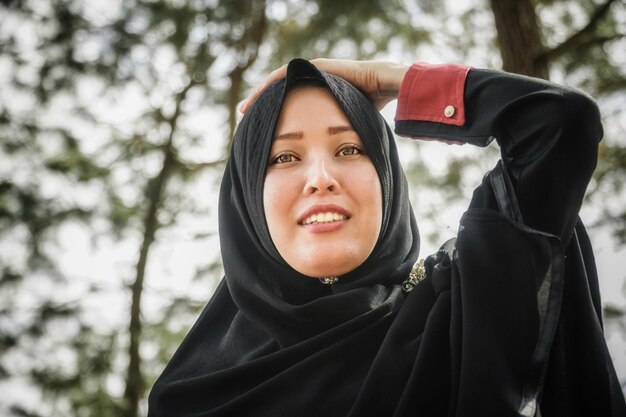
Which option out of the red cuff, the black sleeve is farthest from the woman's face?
the black sleeve

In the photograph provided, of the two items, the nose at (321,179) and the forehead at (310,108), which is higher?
the forehead at (310,108)

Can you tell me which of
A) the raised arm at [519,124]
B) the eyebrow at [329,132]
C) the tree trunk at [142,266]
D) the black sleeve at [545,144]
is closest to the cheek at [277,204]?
the eyebrow at [329,132]

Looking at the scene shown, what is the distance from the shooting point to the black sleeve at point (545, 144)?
1.44 m

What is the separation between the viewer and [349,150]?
1743 millimetres

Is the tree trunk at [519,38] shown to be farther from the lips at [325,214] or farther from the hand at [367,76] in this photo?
the lips at [325,214]

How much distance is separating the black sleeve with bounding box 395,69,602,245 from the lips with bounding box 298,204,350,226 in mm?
348

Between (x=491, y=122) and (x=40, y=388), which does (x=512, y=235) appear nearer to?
(x=491, y=122)

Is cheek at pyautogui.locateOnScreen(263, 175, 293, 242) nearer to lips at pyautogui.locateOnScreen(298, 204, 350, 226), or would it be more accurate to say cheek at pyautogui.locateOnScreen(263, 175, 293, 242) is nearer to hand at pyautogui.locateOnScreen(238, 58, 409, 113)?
A: lips at pyautogui.locateOnScreen(298, 204, 350, 226)

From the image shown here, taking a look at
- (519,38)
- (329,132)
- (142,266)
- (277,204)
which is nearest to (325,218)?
(277,204)

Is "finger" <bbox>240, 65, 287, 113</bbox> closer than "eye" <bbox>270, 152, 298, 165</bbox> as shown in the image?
No

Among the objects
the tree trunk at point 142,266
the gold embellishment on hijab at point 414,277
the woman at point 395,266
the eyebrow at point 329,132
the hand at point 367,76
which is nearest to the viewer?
the woman at point 395,266

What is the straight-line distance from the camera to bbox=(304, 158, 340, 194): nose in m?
1.61

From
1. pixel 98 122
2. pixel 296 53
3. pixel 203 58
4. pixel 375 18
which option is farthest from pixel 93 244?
pixel 375 18

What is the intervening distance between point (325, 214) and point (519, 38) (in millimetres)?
2476
